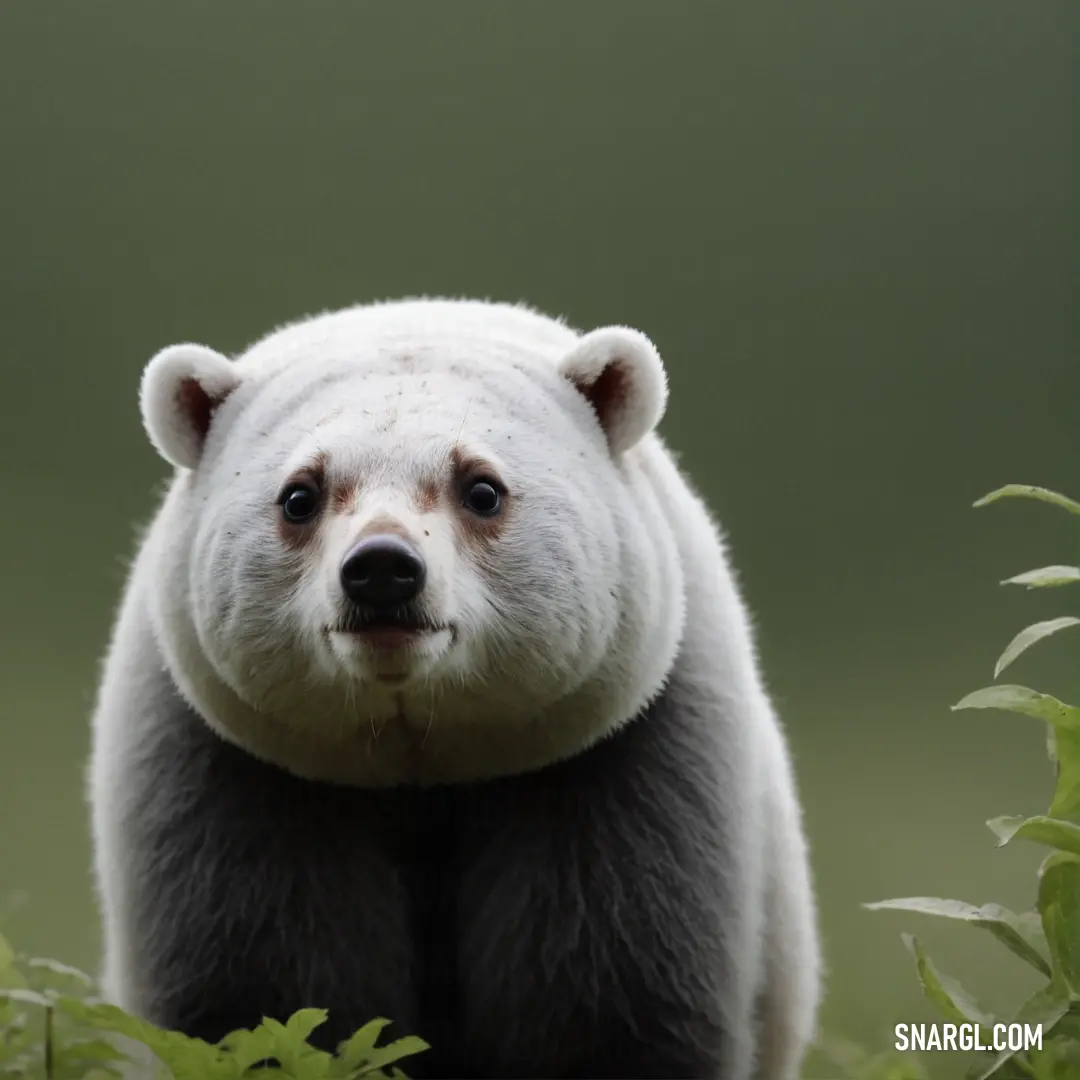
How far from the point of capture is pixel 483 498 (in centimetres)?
276

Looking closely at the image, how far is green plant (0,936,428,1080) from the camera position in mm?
2379

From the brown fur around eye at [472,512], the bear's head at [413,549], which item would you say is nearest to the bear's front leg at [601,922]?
the bear's head at [413,549]

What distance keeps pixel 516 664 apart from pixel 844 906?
3331 mm

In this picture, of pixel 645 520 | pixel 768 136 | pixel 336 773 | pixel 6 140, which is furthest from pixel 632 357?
pixel 6 140

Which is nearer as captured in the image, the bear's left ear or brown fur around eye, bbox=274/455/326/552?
brown fur around eye, bbox=274/455/326/552

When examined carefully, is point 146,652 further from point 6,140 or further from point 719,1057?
point 6,140

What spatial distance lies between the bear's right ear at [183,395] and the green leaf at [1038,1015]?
1.72 m

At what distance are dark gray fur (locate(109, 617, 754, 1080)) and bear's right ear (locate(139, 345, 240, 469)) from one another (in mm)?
489

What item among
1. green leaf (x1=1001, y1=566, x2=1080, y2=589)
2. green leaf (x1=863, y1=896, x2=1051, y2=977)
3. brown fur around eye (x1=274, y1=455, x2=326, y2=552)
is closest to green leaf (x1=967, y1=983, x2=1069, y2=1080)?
green leaf (x1=863, y1=896, x2=1051, y2=977)

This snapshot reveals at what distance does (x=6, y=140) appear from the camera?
17.4 ft

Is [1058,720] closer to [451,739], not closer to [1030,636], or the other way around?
[1030,636]

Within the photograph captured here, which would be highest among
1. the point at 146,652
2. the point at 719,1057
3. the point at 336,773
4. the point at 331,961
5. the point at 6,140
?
the point at 6,140

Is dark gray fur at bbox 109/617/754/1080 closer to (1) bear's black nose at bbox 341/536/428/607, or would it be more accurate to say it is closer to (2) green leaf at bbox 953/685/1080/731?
(2) green leaf at bbox 953/685/1080/731

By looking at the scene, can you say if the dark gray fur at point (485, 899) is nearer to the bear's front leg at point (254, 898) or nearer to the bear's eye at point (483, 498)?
the bear's front leg at point (254, 898)
